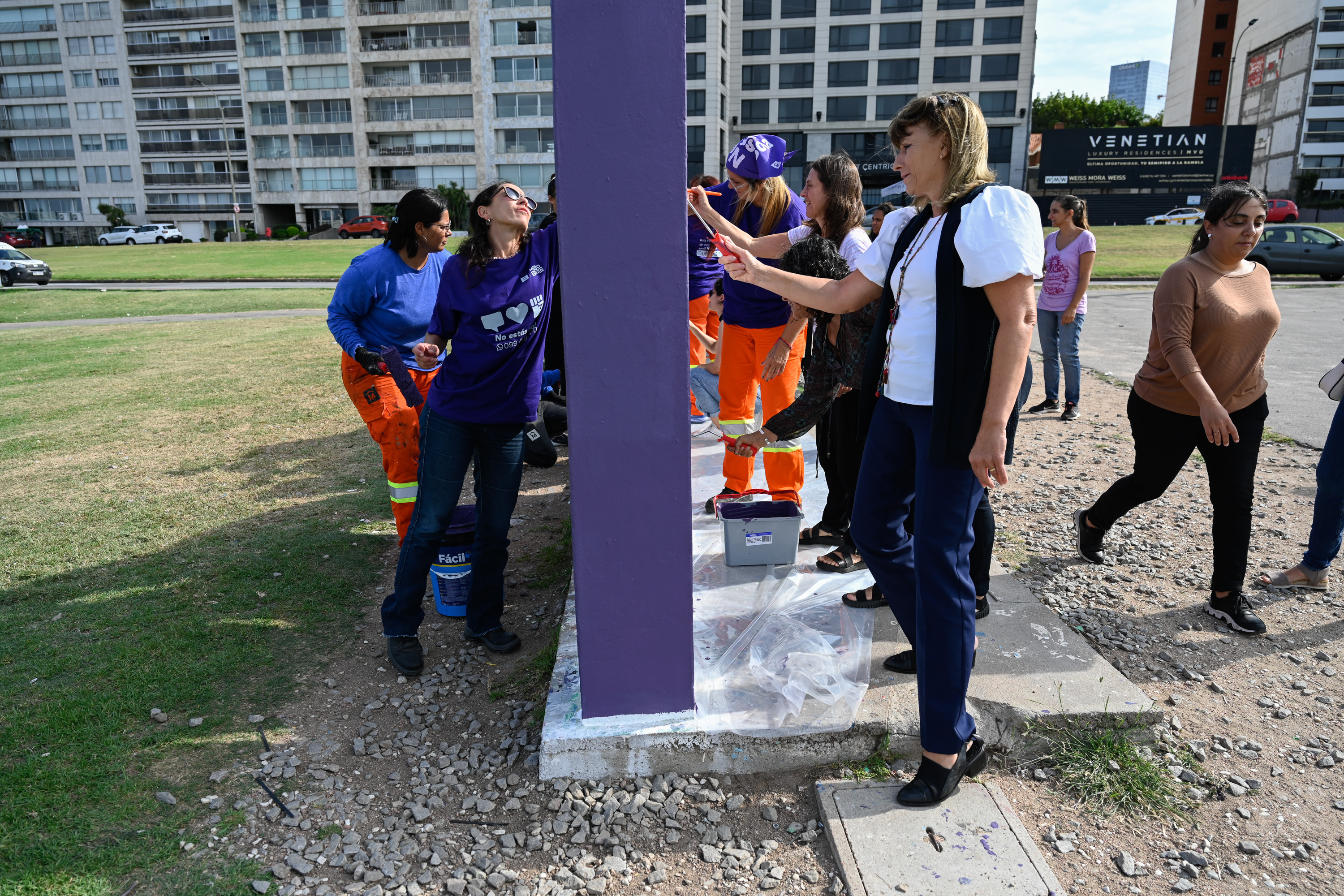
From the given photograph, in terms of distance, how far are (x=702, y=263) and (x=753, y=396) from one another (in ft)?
4.26

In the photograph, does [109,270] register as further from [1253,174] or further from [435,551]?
[1253,174]

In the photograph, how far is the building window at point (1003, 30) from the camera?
55.2 m

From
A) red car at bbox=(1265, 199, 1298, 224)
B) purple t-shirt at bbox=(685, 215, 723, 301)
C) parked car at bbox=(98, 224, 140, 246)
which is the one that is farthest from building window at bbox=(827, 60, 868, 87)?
purple t-shirt at bbox=(685, 215, 723, 301)

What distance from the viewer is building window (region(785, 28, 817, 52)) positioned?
58.1 m

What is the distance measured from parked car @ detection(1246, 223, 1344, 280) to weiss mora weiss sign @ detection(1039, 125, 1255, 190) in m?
24.4

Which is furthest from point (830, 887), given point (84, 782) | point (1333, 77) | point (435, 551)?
point (1333, 77)

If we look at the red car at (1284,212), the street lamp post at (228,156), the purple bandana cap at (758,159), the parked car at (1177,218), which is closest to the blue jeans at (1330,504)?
the purple bandana cap at (758,159)

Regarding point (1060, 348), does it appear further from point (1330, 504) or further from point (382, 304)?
point (382, 304)

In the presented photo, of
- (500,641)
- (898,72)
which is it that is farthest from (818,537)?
(898,72)

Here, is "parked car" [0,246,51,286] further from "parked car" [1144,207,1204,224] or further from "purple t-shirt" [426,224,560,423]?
"parked car" [1144,207,1204,224]

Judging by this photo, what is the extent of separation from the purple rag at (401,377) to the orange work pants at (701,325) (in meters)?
2.85

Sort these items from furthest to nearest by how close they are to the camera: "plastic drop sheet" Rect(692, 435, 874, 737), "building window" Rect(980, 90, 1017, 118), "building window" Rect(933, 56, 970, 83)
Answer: "building window" Rect(933, 56, 970, 83)
"building window" Rect(980, 90, 1017, 118)
"plastic drop sheet" Rect(692, 435, 874, 737)

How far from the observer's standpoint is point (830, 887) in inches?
94.4

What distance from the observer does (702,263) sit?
5.65 metres
